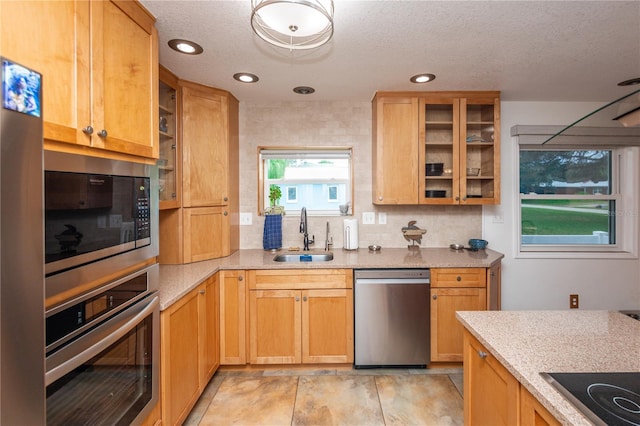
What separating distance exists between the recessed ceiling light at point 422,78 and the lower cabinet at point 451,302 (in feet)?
5.02

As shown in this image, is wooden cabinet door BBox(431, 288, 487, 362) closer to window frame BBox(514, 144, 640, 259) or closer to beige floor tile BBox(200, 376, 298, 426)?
window frame BBox(514, 144, 640, 259)

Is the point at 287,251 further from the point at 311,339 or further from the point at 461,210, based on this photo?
the point at 461,210

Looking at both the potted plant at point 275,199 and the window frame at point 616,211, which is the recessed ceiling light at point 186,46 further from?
the window frame at point 616,211

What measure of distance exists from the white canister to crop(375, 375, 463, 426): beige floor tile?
1.14m

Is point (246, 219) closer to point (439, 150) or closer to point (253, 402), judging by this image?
point (253, 402)

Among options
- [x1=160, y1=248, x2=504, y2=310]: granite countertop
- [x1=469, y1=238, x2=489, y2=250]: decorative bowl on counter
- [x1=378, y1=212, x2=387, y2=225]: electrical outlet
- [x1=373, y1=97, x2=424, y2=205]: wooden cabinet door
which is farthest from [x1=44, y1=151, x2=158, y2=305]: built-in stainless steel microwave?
[x1=469, y1=238, x2=489, y2=250]: decorative bowl on counter

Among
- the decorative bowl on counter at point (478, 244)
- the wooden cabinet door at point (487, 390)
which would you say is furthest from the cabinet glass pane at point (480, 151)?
the wooden cabinet door at point (487, 390)

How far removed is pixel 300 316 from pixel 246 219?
3.81ft

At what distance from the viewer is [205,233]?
263 centimetres

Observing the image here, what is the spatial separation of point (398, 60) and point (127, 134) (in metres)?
1.77

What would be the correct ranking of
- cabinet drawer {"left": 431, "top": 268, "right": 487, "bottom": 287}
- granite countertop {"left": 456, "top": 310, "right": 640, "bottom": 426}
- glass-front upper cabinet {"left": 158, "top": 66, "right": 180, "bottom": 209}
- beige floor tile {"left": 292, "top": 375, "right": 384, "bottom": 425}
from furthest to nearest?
cabinet drawer {"left": 431, "top": 268, "right": 487, "bottom": 287}
glass-front upper cabinet {"left": 158, "top": 66, "right": 180, "bottom": 209}
beige floor tile {"left": 292, "top": 375, "right": 384, "bottom": 425}
granite countertop {"left": 456, "top": 310, "right": 640, "bottom": 426}

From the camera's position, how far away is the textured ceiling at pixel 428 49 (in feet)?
5.29

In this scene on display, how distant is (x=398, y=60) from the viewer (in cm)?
219

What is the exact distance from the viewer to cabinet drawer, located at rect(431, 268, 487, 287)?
8.23 feet
